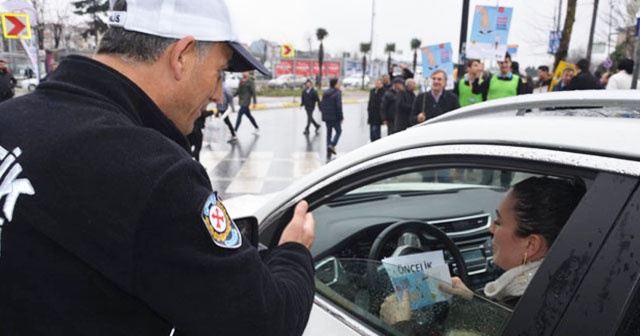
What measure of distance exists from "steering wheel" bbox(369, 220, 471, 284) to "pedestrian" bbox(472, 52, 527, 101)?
6.00 metres

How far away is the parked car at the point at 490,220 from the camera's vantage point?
0.95 meters

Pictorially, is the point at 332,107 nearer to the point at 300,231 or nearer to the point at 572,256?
the point at 300,231

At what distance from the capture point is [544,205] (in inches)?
61.3

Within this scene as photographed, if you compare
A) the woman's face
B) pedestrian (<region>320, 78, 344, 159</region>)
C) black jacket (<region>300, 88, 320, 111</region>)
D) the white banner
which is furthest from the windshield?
the white banner

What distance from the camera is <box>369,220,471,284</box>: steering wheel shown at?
6.52 feet

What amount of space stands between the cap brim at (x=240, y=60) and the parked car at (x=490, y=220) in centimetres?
44

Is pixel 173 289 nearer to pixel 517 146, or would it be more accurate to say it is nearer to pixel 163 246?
pixel 163 246

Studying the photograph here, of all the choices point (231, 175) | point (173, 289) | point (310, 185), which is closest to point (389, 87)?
point (231, 175)

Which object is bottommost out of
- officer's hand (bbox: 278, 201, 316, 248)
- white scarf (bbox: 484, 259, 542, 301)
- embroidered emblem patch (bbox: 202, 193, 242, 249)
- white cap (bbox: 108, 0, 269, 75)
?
white scarf (bbox: 484, 259, 542, 301)

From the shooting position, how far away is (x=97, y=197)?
2.98 feet

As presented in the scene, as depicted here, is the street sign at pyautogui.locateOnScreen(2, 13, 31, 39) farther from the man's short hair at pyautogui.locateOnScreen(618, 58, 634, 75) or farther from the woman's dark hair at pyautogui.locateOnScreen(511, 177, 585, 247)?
the woman's dark hair at pyautogui.locateOnScreen(511, 177, 585, 247)

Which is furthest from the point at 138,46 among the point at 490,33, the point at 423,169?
the point at 490,33

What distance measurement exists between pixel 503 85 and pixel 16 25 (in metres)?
10.9

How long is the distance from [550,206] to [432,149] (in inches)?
18.3
